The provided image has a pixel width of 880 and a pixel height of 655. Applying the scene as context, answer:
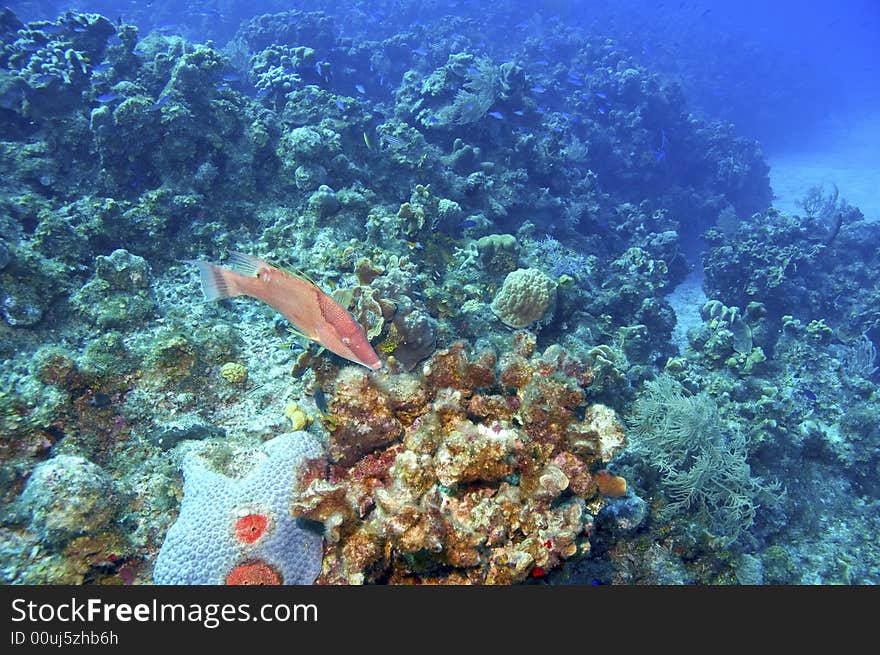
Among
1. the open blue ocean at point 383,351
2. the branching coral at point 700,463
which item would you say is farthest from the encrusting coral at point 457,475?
the branching coral at point 700,463

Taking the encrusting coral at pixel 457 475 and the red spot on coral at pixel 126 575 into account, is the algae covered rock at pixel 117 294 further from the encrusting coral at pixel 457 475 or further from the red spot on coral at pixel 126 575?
the encrusting coral at pixel 457 475

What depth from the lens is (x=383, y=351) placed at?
4461 millimetres

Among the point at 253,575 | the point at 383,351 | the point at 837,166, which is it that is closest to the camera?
the point at 253,575

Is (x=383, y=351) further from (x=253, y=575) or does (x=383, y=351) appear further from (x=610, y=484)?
(x=610, y=484)

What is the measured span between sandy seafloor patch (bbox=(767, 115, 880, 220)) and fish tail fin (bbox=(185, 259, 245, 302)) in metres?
24.5

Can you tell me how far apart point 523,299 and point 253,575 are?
424 cm

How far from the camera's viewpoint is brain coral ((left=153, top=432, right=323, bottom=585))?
2.82 metres

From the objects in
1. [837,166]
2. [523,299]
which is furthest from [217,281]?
[837,166]

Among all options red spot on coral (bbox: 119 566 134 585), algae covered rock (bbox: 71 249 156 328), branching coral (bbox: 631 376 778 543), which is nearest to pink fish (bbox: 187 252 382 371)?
red spot on coral (bbox: 119 566 134 585)

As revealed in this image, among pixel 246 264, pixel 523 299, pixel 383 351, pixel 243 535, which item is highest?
pixel 523 299

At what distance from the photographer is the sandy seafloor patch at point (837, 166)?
22.7 meters

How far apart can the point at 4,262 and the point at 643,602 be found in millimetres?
6781

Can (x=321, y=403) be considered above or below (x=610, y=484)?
above

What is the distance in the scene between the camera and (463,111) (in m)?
10.7
